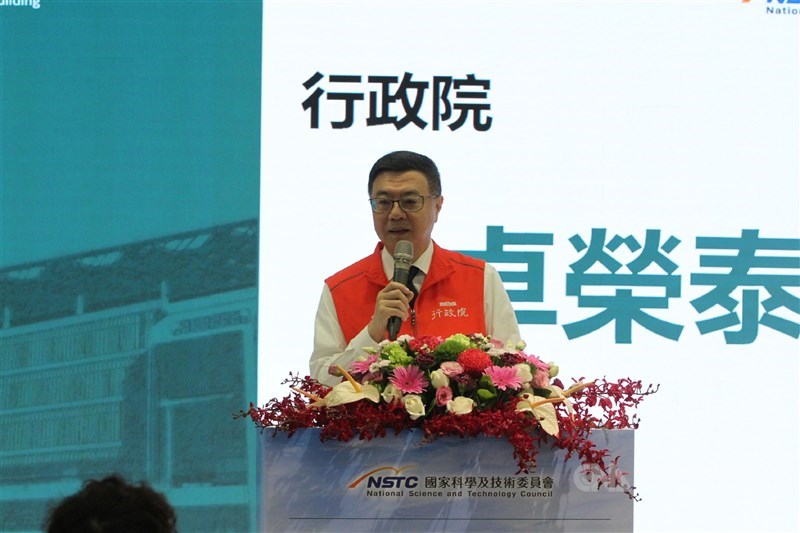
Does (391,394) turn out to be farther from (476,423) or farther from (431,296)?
(431,296)

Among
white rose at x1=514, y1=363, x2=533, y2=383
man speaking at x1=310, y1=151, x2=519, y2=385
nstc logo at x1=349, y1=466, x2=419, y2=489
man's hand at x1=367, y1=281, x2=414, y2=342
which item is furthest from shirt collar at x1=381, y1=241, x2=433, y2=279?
nstc logo at x1=349, y1=466, x2=419, y2=489

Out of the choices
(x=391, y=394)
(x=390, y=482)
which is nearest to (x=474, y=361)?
(x=391, y=394)

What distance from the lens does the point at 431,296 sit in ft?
9.87

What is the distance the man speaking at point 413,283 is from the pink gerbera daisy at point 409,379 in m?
0.62

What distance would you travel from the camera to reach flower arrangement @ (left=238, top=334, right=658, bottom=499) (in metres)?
2.15

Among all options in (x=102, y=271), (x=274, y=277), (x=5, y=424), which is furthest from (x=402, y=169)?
(x=5, y=424)

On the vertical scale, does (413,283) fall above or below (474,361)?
above

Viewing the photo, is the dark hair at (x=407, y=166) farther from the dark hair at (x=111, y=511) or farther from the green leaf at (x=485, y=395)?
the dark hair at (x=111, y=511)

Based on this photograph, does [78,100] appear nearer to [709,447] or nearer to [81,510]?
[709,447]

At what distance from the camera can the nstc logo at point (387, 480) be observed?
218cm

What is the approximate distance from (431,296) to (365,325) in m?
0.20

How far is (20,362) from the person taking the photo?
4.43m

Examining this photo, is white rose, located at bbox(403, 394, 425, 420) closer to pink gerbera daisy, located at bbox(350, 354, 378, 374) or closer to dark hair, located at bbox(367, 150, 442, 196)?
pink gerbera daisy, located at bbox(350, 354, 378, 374)

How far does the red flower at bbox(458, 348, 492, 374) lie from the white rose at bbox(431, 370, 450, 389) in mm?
48
